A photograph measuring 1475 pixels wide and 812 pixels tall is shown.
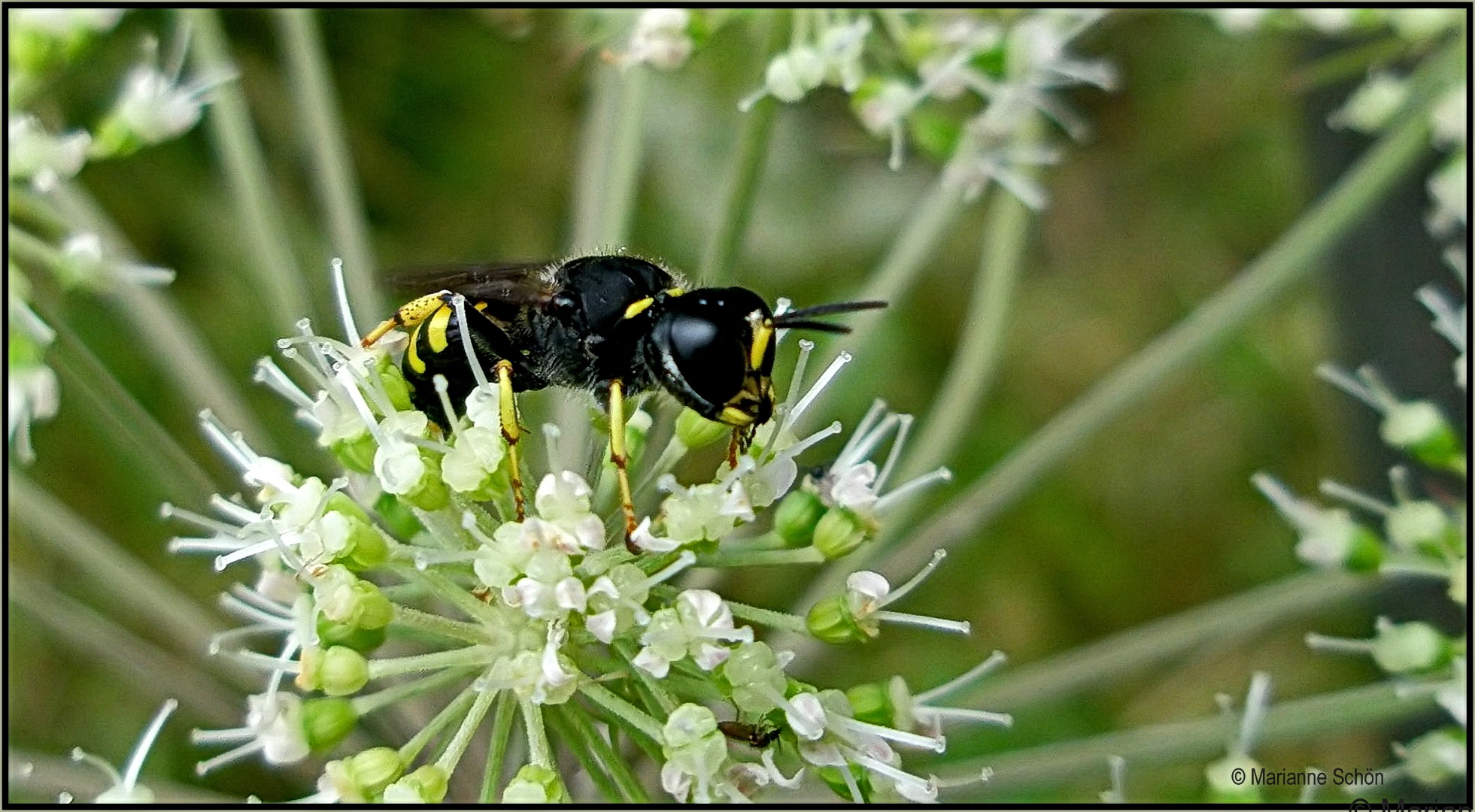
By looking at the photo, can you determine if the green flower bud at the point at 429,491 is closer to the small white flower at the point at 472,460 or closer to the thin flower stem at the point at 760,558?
the small white flower at the point at 472,460

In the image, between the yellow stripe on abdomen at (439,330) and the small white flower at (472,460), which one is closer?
the small white flower at (472,460)

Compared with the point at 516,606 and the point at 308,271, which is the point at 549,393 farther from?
the point at 308,271

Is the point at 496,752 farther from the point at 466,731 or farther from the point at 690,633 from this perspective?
the point at 690,633

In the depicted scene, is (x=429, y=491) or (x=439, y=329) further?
(x=439, y=329)

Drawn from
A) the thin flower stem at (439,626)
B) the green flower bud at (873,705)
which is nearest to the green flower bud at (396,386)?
the thin flower stem at (439,626)

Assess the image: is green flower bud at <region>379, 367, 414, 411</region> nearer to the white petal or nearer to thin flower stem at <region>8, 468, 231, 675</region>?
the white petal

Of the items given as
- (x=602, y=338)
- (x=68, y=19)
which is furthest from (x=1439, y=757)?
(x=68, y=19)
